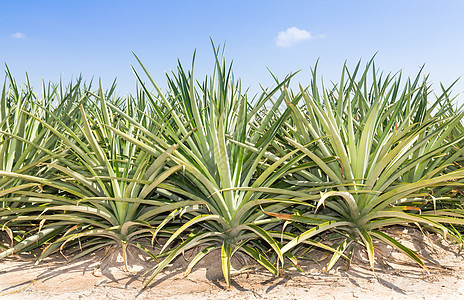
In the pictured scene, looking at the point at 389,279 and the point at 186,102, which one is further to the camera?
the point at 186,102

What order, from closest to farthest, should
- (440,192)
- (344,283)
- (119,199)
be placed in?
(344,283), (119,199), (440,192)

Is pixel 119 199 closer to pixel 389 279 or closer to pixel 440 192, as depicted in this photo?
pixel 389 279

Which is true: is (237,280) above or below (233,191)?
below

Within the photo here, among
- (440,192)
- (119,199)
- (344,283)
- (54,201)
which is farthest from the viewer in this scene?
(440,192)

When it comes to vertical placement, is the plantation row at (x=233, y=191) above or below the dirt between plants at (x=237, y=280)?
above

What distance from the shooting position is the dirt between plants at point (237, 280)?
182 cm

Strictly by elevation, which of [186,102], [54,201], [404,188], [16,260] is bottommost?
[16,260]

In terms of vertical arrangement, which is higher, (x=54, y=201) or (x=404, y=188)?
(x=404, y=188)

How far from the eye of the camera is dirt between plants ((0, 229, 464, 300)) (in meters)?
1.82

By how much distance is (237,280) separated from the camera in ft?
6.45

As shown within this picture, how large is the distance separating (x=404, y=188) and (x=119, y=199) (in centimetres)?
151

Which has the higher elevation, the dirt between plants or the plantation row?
the plantation row

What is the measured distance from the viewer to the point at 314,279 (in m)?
1.95

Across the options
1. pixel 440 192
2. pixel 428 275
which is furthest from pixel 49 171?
pixel 440 192
